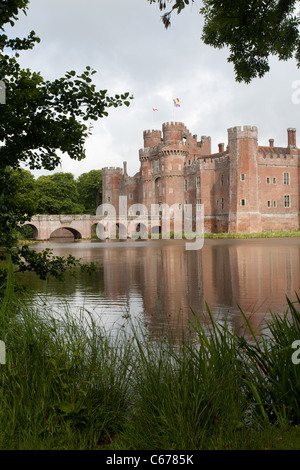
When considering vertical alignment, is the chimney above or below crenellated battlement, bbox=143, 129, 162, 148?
below

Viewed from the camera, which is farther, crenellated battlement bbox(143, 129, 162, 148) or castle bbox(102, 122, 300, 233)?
crenellated battlement bbox(143, 129, 162, 148)

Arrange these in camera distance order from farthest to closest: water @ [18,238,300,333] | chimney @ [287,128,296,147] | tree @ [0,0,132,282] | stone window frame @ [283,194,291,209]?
chimney @ [287,128,296,147] < stone window frame @ [283,194,291,209] < water @ [18,238,300,333] < tree @ [0,0,132,282]

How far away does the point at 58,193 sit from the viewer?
6856cm

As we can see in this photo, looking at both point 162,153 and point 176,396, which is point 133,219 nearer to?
point 162,153

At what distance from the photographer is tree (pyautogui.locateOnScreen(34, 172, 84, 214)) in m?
66.2

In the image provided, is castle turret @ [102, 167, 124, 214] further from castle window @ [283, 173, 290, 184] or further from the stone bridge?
castle window @ [283, 173, 290, 184]

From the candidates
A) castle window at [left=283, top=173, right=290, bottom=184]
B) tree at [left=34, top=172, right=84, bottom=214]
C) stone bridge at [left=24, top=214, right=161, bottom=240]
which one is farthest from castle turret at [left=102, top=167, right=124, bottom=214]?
castle window at [left=283, top=173, right=290, bottom=184]

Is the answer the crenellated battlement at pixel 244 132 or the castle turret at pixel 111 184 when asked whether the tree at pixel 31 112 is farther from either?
Answer: the castle turret at pixel 111 184

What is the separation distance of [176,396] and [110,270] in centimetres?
1491

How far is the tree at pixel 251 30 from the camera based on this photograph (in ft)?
15.9

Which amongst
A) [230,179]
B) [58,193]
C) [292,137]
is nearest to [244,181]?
[230,179]

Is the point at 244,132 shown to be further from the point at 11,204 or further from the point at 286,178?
the point at 11,204

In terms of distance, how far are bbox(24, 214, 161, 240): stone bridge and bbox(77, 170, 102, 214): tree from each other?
1771 centimetres
